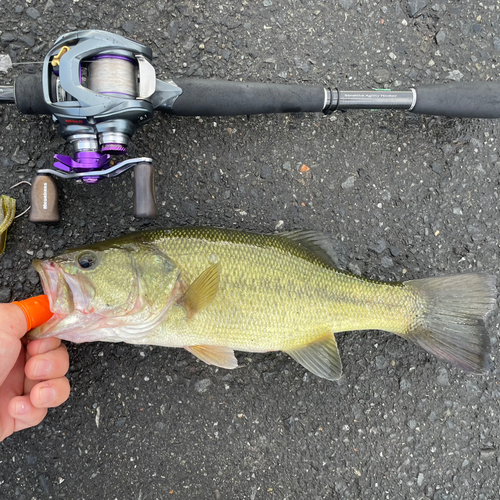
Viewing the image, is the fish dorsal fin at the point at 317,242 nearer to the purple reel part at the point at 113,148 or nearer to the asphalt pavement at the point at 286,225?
the asphalt pavement at the point at 286,225

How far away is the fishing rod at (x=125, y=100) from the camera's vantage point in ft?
5.94

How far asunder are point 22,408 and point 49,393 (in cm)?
17

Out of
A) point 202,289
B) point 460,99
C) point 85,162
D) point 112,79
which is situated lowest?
point 202,289

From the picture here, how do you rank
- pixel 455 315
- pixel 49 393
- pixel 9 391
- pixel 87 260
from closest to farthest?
1. pixel 87 260
2. pixel 49 393
3. pixel 9 391
4. pixel 455 315

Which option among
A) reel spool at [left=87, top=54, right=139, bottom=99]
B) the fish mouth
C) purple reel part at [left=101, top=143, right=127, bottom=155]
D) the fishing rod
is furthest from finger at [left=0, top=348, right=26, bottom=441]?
reel spool at [left=87, top=54, right=139, bottom=99]

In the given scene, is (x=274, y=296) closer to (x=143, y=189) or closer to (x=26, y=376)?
(x=143, y=189)

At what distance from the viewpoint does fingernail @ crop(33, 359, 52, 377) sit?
82.2 inches

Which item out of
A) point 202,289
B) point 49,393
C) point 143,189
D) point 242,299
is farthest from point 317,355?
point 49,393

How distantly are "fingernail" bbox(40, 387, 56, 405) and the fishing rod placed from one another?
92cm

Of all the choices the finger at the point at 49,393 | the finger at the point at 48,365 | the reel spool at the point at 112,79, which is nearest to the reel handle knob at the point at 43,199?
the reel spool at the point at 112,79

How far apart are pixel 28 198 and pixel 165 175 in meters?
0.84

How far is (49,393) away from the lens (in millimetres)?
2055

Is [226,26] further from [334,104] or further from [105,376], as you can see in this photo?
[105,376]

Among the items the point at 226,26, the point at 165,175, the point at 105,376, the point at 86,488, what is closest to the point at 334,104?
the point at 226,26
